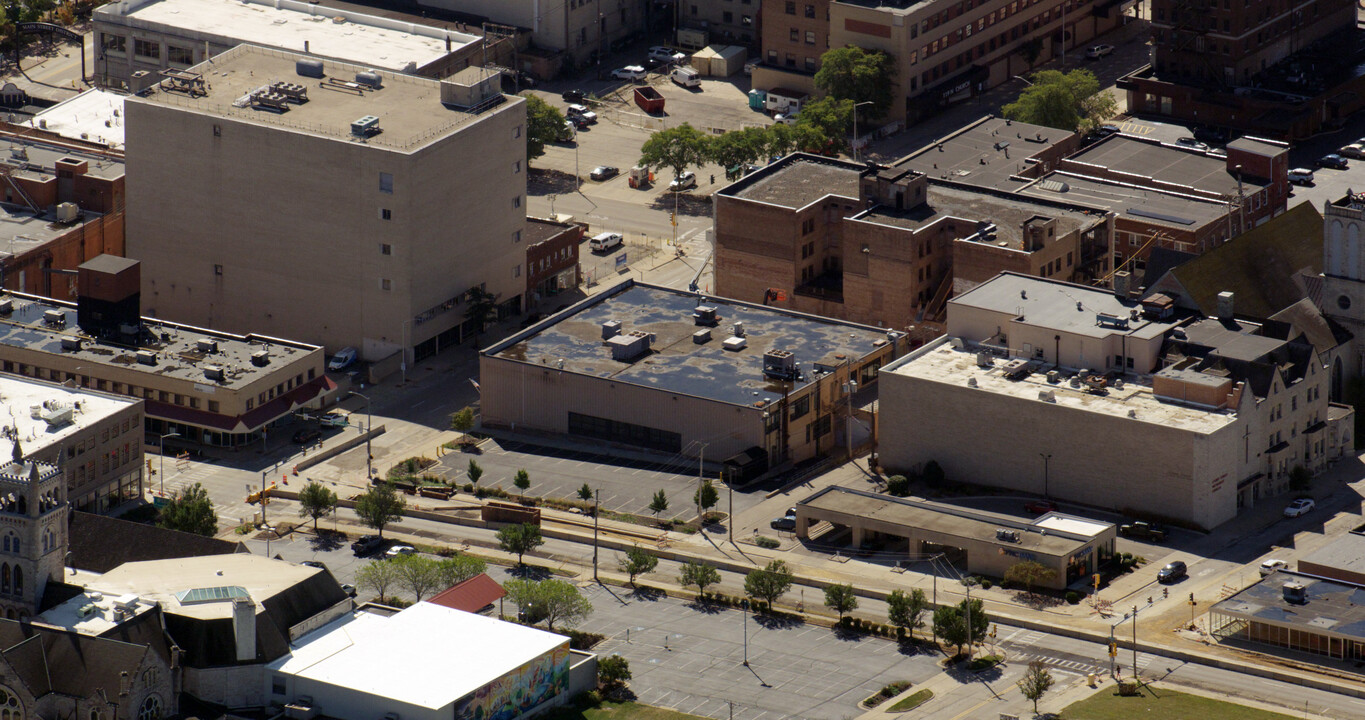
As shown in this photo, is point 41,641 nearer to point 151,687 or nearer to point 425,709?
point 151,687

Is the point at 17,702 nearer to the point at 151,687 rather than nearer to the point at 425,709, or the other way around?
the point at 151,687

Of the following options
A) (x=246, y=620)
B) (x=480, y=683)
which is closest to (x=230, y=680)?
(x=246, y=620)

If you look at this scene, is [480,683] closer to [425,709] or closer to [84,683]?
[425,709]

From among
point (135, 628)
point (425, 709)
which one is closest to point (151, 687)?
point (135, 628)

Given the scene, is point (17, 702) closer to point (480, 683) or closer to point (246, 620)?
point (246, 620)

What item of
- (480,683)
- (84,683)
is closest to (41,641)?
(84,683)
